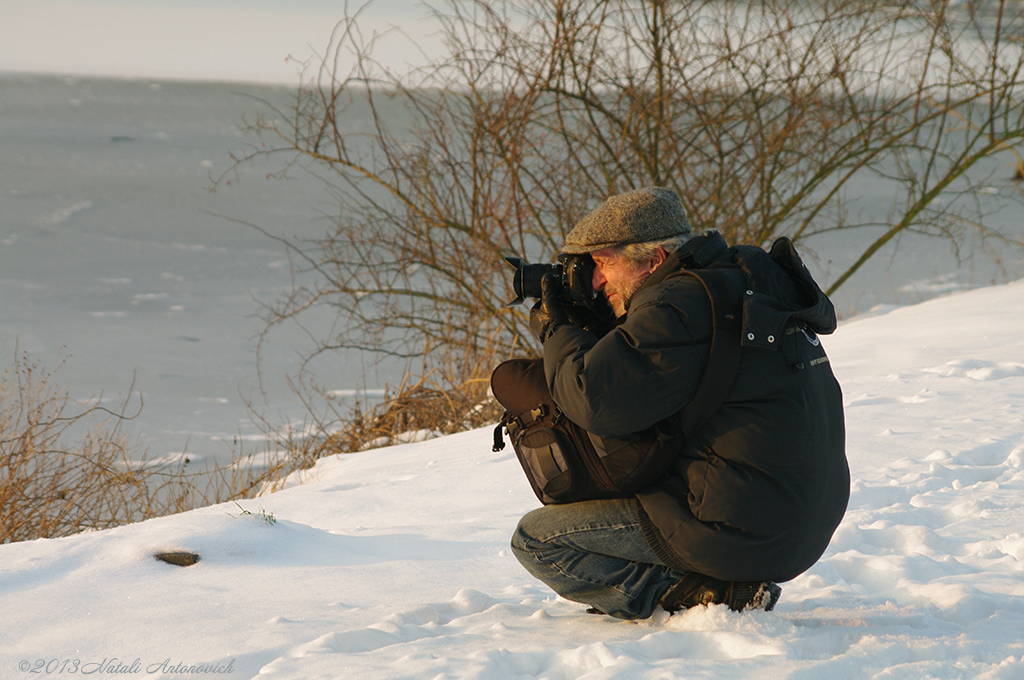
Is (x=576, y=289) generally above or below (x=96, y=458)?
above

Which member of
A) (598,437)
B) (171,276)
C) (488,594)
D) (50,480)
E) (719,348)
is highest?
(171,276)

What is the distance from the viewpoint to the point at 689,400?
1.76 metres

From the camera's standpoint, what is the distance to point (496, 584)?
2.59 metres

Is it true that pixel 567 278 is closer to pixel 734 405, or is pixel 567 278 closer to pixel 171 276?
pixel 734 405

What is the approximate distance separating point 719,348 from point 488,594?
1154mm

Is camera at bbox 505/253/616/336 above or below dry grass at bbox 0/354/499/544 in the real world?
above

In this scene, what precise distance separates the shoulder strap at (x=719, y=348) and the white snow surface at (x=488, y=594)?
0.52 meters

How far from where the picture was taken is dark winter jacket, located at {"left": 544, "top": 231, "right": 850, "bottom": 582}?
1.73 m

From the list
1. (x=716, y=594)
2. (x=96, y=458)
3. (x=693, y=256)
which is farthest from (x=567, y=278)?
(x=96, y=458)

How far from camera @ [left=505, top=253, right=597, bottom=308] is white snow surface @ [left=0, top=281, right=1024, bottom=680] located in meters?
0.78

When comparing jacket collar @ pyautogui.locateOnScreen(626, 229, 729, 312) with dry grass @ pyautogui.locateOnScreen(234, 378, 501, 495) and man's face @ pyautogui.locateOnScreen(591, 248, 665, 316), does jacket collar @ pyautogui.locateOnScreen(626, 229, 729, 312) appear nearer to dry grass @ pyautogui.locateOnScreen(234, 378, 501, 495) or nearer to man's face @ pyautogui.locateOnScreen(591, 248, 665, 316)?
man's face @ pyautogui.locateOnScreen(591, 248, 665, 316)

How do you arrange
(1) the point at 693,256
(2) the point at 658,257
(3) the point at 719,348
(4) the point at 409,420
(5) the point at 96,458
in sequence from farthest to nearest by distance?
(4) the point at 409,420 → (5) the point at 96,458 → (2) the point at 658,257 → (1) the point at 693,256 → (3) the point at 719,348

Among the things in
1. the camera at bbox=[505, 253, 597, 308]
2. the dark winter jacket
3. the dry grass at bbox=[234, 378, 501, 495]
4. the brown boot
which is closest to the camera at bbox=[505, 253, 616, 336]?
the camera at bbox=[505, 253, 597, 308]

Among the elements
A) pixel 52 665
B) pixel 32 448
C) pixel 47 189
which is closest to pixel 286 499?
pixel 32 448
